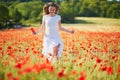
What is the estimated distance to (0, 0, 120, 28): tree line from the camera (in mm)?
7348

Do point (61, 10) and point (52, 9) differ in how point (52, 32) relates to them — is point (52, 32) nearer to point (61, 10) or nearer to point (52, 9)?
point (52, 9)

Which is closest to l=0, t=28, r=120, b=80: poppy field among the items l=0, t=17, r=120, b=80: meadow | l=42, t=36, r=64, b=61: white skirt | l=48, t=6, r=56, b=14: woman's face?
l=0, t=17, r=120, b=80: meadow

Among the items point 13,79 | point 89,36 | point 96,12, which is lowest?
point 89,36

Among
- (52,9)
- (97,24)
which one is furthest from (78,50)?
(97,24)

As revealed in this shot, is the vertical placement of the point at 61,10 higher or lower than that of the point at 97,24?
higher

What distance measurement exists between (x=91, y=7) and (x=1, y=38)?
85.3 inches

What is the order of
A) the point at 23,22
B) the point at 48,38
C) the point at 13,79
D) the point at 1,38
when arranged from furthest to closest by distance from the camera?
the point at 23,22 → the point at 1,38 → the point at 48,38 → the point at 13,79

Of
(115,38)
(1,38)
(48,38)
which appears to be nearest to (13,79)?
(48,38)

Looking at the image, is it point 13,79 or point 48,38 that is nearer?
point 13,79

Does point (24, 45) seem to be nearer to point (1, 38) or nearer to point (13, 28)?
point (1, 38)

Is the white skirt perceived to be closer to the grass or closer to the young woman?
the young woman

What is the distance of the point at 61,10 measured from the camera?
7.31m

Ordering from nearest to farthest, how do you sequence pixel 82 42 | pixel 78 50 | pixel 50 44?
pixel 50 44 < pixel 78 50 < pixel 82 42

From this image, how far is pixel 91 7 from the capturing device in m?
7.58
